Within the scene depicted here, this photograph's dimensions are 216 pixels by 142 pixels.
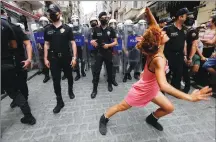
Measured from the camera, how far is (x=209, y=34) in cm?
459

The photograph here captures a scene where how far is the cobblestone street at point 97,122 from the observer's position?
2.68m

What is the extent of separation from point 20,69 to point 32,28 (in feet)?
14.5

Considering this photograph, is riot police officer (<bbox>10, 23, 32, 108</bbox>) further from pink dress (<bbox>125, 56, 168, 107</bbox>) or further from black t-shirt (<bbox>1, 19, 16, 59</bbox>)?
pink dress (<bbox>125, 56, 168, 107</bbox>)

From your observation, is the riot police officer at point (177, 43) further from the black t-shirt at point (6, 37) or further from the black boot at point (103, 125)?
the black t-shirt at point (6, 37)

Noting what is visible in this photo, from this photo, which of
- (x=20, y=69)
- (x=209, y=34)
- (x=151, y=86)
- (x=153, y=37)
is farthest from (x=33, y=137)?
(x=209, y=34)

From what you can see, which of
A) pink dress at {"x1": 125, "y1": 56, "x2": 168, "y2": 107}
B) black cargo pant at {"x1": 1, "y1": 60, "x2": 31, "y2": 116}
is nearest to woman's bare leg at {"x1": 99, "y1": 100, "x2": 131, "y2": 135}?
pink dress at {"x1": 125, "y1": 56, "x2": 168, "y2": 107}

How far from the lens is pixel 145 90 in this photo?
2.33m

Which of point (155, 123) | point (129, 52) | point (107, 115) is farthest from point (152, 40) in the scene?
point (129, 52)

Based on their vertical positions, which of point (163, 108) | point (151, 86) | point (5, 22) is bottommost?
point (163, 108)

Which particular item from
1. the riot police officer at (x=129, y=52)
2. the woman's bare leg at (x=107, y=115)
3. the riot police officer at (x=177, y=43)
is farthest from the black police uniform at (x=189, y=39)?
the woman's bare leg at (x=107, y=115)

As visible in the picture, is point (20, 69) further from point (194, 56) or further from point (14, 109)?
point (194, 56)

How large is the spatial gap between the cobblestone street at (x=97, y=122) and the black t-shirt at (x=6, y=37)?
1376mm

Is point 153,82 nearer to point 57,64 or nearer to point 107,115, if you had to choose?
point 107,115

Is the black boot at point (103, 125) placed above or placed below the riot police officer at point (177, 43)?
below
